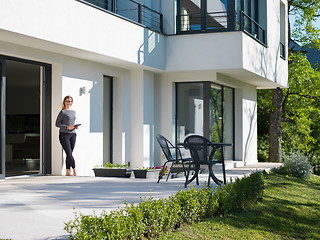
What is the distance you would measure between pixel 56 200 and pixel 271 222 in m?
3.41

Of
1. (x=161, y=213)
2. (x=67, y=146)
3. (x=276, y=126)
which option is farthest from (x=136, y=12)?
(x=276, y=126)

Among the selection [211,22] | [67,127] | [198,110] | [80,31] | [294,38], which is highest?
Answer: [294,38]

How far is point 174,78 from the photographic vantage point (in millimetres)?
15789

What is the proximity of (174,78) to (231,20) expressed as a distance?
2.70m

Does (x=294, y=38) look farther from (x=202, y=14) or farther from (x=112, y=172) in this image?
(x=112, y=172)

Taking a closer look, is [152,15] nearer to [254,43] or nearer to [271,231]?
[254,43]

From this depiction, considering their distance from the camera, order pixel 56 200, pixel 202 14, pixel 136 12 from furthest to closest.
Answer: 1. pixel 202 14
2. pixel 136 12
3. pixel 56 200

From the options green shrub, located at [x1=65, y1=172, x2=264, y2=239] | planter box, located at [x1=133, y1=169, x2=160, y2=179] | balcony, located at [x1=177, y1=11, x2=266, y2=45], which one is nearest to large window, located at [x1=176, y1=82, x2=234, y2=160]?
balcony, located at [x1=177, y1=11, x2=266, y2=45]

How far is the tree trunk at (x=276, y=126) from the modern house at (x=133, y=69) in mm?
4628

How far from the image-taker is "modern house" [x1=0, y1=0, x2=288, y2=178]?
34.8 feet

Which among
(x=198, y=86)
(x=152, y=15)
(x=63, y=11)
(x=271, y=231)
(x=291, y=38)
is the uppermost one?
(x=291, y=38)

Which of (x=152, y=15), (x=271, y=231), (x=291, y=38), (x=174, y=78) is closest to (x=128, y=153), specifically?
(x=174, y=78)

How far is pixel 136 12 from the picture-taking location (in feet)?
47.1

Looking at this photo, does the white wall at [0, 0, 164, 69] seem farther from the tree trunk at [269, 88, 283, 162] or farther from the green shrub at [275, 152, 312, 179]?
the tree trunk at [269, 88, 283, 162]
